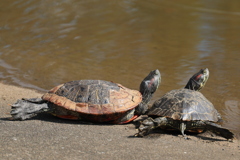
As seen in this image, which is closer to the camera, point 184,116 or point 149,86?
point 184,116

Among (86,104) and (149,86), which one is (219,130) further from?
(86,104)

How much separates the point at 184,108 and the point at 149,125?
595mm

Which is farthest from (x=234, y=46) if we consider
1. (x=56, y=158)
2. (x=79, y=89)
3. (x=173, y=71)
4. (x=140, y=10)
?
(x=56, y=158)

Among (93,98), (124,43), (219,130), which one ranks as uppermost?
(93,98)

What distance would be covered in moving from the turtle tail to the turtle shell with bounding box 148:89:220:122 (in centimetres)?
11

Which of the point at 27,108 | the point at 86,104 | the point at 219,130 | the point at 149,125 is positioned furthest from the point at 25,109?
the point at 219,130

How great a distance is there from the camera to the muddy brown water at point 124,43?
299 inches

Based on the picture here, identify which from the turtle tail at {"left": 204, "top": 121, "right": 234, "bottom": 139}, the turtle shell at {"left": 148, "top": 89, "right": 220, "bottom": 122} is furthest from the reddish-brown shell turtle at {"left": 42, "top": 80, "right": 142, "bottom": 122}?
the turtle tail at {"left": 204, "top": 121, "right": 234, "bottom": 139}

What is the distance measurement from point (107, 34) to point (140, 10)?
3.54 m

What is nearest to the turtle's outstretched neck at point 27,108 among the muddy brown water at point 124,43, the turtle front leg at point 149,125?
the turtle front leg at point 149,125

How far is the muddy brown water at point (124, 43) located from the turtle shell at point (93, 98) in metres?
1.74

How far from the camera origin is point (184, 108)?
477 cm

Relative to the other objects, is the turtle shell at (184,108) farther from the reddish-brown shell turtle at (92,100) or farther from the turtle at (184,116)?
the reddish-brown shell turtle at (92,100)

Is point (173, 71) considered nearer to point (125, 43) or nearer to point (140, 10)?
point (125, 43)
